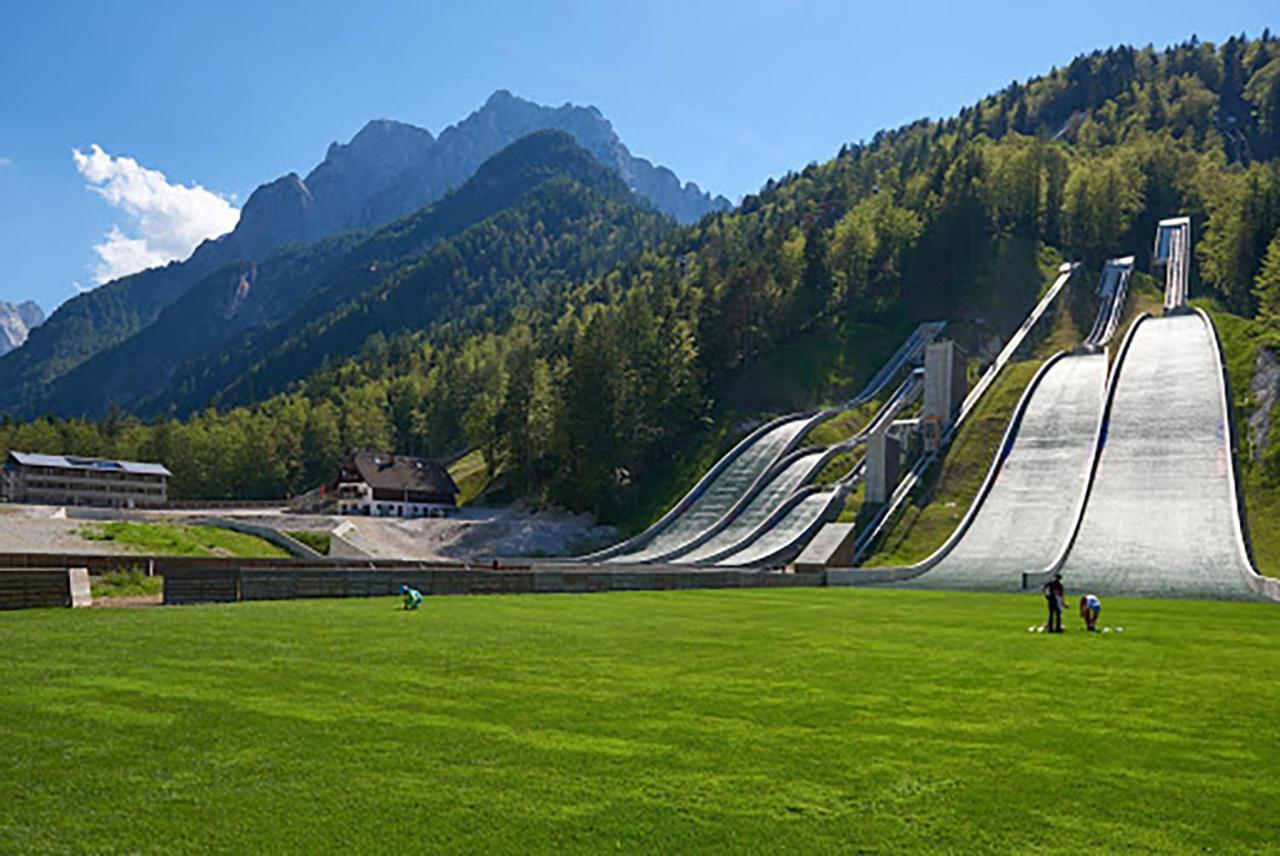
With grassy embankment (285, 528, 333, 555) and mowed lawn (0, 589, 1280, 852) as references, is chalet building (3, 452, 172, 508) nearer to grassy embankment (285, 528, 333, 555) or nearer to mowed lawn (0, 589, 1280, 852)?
grassy embankment (285, 528, 333, 555)

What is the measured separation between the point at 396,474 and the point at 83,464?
37.8 metres

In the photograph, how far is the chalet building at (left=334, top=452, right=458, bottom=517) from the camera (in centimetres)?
9038

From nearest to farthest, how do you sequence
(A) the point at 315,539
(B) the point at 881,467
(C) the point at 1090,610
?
(C) the point at 1090,610
(B) the point at 881,467
(A) the point at 315,539

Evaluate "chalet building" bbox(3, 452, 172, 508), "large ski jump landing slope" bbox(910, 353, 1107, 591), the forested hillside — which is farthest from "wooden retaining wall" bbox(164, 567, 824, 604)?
"chalet building" bbox(3, 452, 172, 508)

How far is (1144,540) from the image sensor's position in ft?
135

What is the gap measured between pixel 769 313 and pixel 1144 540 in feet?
172

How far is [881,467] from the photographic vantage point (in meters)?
56.1

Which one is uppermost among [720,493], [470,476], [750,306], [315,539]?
[750,306]

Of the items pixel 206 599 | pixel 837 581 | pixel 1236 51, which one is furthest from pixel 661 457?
pixel 1236 51

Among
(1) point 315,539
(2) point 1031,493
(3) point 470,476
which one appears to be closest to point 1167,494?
(2) point 1031,493

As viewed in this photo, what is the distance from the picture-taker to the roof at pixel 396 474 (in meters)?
92.0

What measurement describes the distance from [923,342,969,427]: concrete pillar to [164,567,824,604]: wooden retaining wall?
26.6 metres

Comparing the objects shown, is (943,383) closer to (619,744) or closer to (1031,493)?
(1031,493)

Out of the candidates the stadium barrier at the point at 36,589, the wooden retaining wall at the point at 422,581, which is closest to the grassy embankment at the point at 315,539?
the wooden retaining wall at the point at 422,581
